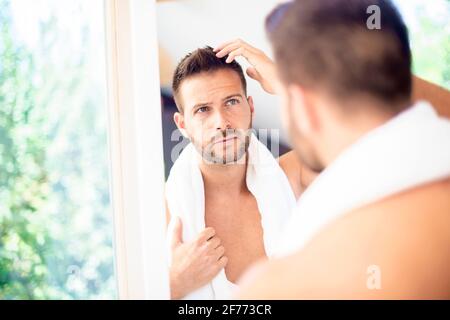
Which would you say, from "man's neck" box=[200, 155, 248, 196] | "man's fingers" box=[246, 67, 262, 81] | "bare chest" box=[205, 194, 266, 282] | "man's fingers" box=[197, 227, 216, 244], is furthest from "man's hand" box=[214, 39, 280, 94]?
"man's fingers" box=[197, 227, 216, 244]

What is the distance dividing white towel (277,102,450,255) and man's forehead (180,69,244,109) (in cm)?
45

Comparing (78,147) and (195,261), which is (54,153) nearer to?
(78,147)

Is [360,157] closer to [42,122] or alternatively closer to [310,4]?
[310,4]

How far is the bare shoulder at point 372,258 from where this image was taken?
202cm

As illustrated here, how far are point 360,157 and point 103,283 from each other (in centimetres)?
104


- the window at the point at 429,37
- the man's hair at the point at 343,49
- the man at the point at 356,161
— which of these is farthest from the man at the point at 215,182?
the window at the point at 429,37

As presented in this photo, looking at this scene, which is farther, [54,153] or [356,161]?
[54,153]

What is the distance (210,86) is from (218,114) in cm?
11

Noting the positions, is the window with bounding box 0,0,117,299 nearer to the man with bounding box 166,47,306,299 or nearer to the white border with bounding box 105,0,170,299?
the white border with bounding box 105,0,170,299

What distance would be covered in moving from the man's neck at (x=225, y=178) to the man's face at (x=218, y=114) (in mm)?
26

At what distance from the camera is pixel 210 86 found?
7.32ft

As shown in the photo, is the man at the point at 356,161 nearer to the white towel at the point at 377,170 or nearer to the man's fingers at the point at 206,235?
the white towel at the point at 377,170

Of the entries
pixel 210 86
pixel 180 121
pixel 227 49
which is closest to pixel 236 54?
pixel 227 49

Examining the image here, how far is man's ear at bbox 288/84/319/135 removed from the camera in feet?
6.99
